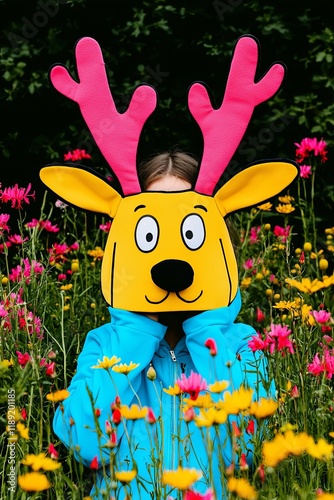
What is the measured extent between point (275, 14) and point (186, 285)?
236 cm

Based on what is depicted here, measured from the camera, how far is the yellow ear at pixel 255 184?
181 cm

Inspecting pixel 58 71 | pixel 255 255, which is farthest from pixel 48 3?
pixel 58 71

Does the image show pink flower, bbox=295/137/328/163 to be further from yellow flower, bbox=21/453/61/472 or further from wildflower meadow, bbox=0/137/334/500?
yellow flower, bbox=21/453/61/472

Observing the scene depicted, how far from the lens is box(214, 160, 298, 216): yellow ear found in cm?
181

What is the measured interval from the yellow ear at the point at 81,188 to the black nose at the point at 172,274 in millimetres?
246

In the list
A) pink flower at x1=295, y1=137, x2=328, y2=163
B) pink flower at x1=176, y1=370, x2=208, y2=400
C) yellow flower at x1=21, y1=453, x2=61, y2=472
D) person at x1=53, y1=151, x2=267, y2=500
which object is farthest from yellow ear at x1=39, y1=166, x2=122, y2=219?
pink flower at x1=295, y1=137, x2=328, y2=163

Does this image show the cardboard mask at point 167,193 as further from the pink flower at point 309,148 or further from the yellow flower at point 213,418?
the pink flower at point 309,148

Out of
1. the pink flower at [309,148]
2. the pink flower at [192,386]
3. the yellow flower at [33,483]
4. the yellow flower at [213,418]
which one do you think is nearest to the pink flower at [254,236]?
the pink flower at [309,148]

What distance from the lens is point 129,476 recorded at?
1.12 meters

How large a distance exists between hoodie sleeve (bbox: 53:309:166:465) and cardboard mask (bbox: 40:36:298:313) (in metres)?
0.05

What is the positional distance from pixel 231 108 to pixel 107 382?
2.28ft

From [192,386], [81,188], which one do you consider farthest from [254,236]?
[192,386]

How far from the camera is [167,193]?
1.72 meters

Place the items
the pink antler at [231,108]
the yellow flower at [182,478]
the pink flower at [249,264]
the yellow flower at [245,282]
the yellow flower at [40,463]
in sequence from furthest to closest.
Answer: the pink flower at [249,264] → the yellow flower at [245,282] → the pink antler at [231,108] → the yellow flower at [40,463] → the yellow flower at [182,478]
